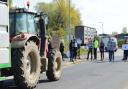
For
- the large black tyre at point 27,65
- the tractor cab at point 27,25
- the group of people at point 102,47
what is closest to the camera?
the large black tyre at point 27,65

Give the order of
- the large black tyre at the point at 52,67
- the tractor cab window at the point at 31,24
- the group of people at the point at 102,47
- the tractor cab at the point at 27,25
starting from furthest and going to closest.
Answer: the group of people at the point at 102,47 < the large black tyre at the point at 52,67 < the tractor cab window at the point at 31,24 < the tractor cab at the point at 27,25

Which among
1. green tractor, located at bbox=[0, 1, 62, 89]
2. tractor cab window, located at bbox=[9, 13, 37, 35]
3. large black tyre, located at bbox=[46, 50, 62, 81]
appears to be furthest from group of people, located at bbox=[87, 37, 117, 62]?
tractor cab window, located at bbox=[9, 13, 37, 35]

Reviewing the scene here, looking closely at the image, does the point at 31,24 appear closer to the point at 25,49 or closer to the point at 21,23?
the point at 21,23

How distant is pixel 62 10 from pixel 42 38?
66225mm

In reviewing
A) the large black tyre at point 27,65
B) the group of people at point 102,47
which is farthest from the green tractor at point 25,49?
the group of people at point 102,47

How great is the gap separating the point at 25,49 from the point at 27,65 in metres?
0.68

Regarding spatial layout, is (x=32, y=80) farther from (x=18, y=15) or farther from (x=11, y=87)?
(x=18, y=15)

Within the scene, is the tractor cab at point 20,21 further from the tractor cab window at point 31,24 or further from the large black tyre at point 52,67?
the large black tyre at point 52,67

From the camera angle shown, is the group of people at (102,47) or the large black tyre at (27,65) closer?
the large black tyre at (27,65)

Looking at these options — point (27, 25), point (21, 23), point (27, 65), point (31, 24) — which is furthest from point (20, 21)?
point (27, 65)

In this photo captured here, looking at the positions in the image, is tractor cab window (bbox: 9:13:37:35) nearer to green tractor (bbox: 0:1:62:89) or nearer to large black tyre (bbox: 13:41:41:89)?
green tractor (bbox: 0:1:62:89)

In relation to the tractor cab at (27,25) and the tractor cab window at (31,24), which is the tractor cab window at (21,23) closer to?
the tractor cab at (27,25)

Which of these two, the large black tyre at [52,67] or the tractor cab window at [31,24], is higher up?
the tractor cab window at [31,24]

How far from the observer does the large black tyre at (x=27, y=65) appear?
1412cm
